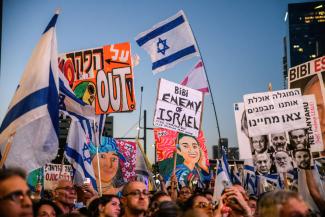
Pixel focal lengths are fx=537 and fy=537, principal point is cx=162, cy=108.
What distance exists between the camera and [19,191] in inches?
132

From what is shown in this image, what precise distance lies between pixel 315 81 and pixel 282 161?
73.2 inches

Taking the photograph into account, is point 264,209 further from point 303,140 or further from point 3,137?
point 303,140

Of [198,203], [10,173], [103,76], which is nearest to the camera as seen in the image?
[10,173]

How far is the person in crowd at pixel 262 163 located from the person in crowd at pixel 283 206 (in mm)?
5540

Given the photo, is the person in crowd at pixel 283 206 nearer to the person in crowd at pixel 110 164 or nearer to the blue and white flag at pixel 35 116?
the blue and white flag at pixel 35 116

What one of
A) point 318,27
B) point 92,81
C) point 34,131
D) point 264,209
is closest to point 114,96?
point 92,81

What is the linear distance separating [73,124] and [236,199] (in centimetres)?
582

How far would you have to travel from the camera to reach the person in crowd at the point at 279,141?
9.32 metres

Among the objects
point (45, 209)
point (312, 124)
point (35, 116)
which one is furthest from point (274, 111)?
point (45, 209)

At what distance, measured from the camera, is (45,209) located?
18.8 ft

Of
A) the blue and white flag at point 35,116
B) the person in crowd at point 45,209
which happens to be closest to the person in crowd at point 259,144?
the blue and white flag at point 35,116

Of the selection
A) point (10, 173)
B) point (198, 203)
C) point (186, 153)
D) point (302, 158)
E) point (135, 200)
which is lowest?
point (198, 203)

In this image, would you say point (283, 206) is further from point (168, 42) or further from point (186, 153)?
point (186, 153)

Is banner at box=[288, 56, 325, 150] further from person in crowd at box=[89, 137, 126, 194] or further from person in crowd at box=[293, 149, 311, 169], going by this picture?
person in crowd at box=[89, 137, 126, 194]
